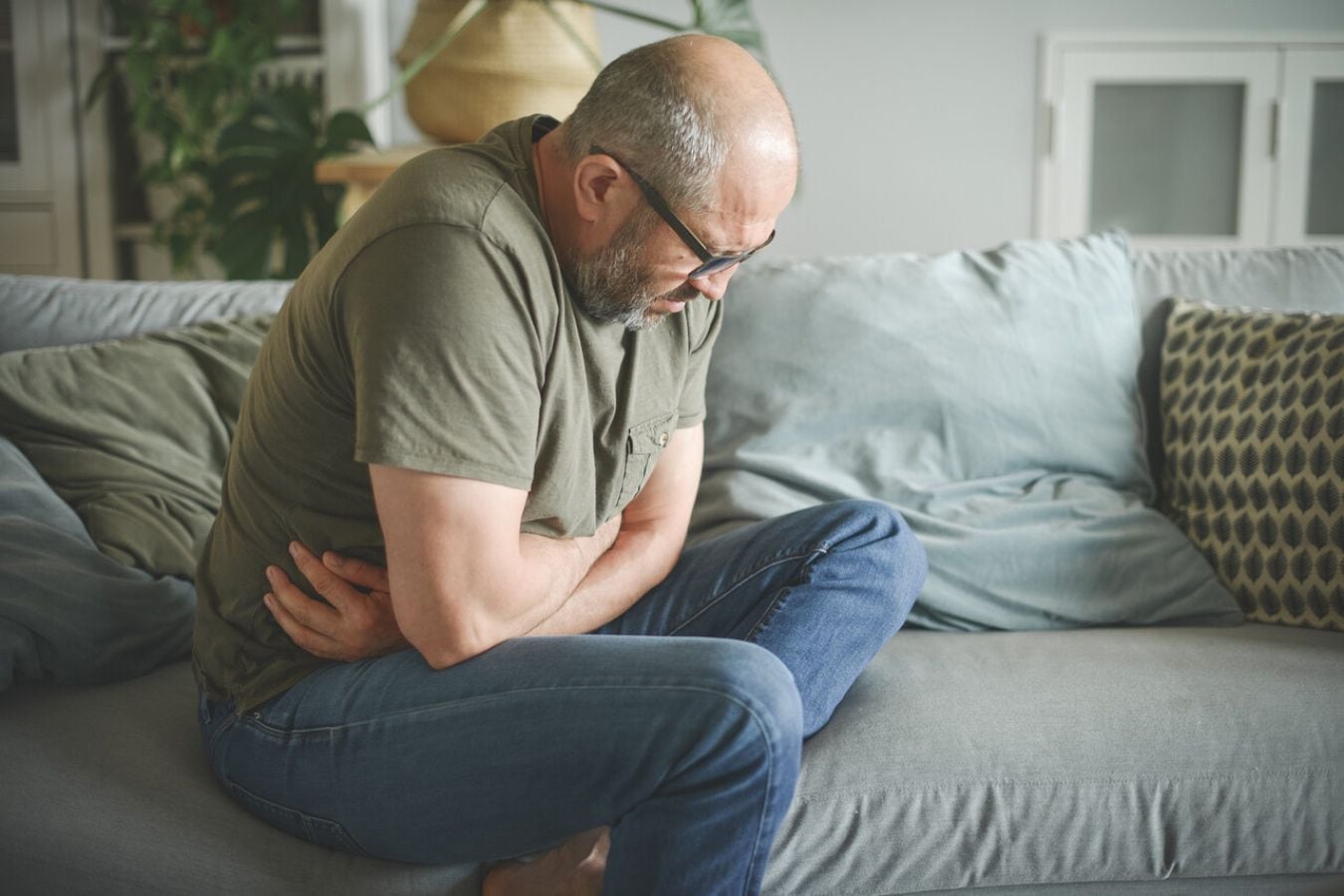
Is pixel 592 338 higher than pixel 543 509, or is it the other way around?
pixel 592 338

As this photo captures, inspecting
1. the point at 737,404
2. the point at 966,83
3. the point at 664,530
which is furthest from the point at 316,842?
the point at 966,83

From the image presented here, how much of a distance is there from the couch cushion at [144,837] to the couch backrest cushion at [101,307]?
66 centimetres

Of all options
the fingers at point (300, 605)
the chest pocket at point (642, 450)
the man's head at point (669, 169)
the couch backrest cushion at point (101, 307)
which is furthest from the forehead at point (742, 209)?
the couch backrest cushion at point (101, 307)

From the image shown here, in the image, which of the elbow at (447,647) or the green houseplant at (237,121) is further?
the green houseplant at (237,121)

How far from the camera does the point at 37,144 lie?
3271 mm

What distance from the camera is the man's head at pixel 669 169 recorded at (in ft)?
3.49

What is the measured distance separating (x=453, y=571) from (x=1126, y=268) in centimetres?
127

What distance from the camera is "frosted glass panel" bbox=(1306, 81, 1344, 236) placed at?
9.42 ft

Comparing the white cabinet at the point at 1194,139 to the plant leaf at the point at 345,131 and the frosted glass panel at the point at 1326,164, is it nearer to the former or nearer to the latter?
the frosted glass panel at the point at 1326,164

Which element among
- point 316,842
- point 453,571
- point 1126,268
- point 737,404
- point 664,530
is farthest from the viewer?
point 1126,268

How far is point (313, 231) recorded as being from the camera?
2.89 m

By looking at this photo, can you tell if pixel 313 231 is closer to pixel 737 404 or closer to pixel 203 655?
pixel 737 404

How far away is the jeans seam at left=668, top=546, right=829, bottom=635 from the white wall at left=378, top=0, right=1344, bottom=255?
5.71 feet

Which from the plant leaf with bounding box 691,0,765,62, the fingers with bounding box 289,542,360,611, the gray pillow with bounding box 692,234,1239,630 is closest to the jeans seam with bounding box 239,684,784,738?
the fingers with bounding box 289,542,360,611
